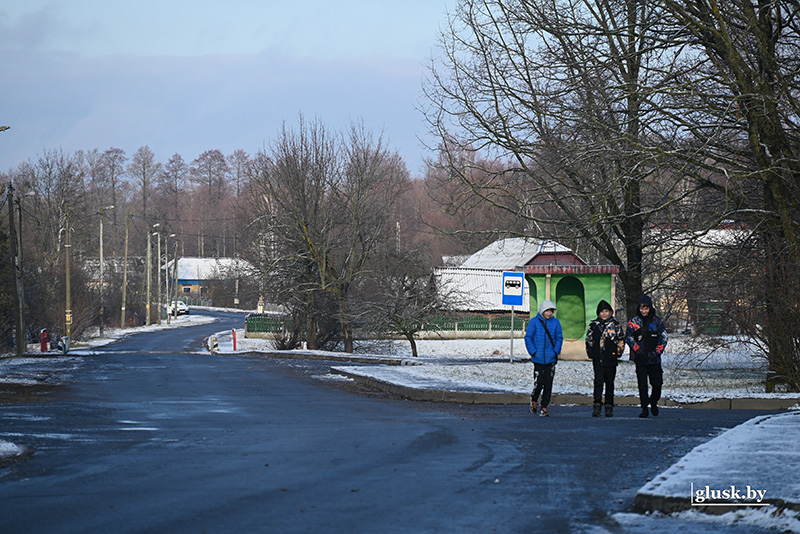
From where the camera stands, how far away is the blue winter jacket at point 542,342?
15.0 m

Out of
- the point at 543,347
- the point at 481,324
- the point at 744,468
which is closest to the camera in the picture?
the point at 744,468

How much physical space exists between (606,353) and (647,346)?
0.76 metres

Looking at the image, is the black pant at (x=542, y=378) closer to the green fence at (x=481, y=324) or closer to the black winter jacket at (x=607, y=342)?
the black winter jacket at (x=607, y=342)

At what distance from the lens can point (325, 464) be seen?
9.31 metres

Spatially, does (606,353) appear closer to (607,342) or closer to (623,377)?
(607,342)

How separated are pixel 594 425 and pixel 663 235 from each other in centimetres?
1047

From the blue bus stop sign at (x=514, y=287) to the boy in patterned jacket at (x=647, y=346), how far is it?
414 inches

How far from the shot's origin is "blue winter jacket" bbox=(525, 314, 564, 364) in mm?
14953

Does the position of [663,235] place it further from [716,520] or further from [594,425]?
[716,520]

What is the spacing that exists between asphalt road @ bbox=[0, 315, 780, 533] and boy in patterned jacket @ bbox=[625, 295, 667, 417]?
574mm

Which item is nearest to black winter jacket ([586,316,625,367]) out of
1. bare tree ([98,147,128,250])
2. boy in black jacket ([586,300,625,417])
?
boy in black jacket ([586,300,625,417])

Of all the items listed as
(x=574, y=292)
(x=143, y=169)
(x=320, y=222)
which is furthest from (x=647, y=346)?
(x=143, y=169)

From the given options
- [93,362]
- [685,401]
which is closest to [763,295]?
[685,401]

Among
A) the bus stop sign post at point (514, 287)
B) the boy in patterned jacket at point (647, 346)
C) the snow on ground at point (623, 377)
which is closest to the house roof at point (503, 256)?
the snow on ground at point (623, 377)
